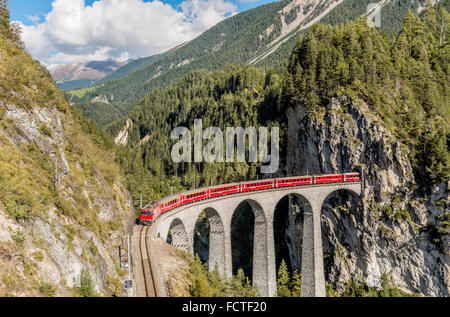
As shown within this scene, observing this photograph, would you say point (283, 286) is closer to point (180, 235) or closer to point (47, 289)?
point (180, 235)

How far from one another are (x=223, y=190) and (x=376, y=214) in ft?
88.9

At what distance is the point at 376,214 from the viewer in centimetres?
4834

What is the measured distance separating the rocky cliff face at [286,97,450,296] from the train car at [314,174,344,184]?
4.66 m

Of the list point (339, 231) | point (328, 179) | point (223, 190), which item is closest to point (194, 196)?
point (223, 190)

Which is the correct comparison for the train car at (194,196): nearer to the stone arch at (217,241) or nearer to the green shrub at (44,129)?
the stone arch at (217,241)

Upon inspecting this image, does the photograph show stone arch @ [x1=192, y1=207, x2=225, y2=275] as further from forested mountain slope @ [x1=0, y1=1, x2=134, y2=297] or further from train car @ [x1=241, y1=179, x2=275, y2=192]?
forested mountain slope @ [x1=0, y1=1, x2=134, y2=297]

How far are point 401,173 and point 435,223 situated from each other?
346 inches

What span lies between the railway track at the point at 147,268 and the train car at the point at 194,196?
7332mm

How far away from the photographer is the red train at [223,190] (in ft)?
105

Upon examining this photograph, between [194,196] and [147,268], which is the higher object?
[194,196]

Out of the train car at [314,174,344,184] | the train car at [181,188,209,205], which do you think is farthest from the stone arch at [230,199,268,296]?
A: the train car at [314,174,344,184]

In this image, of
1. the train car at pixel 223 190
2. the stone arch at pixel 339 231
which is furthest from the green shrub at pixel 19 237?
the stone arch at pixel 339 231

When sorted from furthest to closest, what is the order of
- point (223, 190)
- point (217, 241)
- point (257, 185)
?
point (257, 185) → point (223, 190) → point (217, 241)

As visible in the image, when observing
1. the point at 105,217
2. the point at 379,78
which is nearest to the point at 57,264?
the point at 105,217
